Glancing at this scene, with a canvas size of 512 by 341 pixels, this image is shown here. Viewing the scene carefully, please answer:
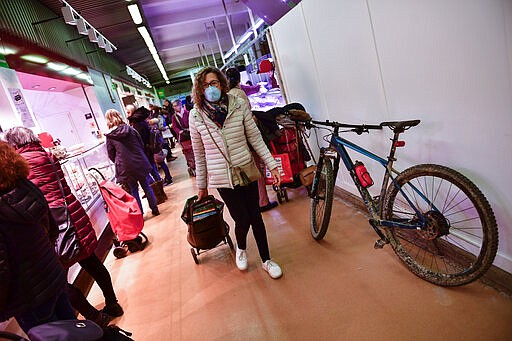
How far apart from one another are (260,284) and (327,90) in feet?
6.66

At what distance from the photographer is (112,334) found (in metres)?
1.30

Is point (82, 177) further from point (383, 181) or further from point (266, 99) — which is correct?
point (383, 181)

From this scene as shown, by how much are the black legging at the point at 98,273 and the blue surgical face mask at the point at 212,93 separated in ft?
5.26

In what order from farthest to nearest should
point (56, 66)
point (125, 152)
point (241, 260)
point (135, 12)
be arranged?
1. point (56, 66)
2. point (135, 12)
3. point (125, 152)
4. point (241, 260)

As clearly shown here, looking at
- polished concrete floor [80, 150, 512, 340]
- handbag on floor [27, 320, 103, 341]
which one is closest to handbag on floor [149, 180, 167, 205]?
polished concrete floor [80, 150, 512, 340]

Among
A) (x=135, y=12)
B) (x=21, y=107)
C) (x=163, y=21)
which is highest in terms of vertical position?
(x=163, y=21)

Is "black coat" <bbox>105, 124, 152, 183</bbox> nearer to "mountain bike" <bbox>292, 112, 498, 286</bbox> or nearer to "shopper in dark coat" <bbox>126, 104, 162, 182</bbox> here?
"shopper in dark coat" <bbox>126, 104, 162, 182</bbox>

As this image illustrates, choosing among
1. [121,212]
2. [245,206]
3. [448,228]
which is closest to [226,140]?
[245,206]

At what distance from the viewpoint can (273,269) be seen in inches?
96.3

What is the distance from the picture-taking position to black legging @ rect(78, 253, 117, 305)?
241 centimetres

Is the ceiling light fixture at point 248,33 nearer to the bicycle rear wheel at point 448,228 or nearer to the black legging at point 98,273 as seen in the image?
the bicycle rear wheel at point 448,228

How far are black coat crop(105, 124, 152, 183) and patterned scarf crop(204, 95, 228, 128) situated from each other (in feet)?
8.32

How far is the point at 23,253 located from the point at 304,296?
1712 millimetres

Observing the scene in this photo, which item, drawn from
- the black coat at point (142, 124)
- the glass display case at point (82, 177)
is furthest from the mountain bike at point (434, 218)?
the black coat at point (142, 124)
